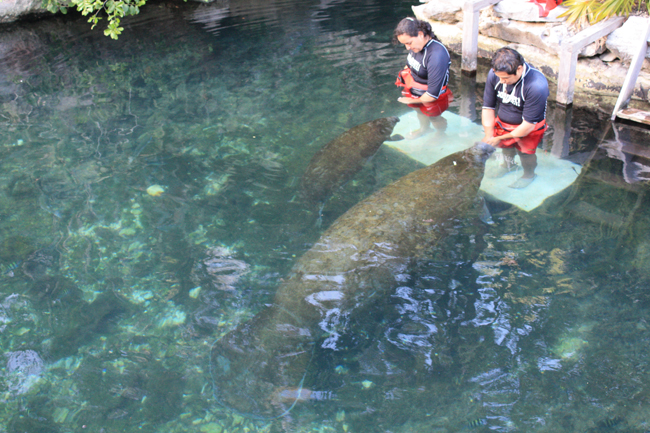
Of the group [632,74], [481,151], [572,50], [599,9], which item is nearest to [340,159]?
[481,151]

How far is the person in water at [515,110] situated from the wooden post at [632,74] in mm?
1853

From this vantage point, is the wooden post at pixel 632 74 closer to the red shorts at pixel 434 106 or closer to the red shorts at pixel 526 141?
the red shorts at pixel 526 141

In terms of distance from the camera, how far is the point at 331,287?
4125mm

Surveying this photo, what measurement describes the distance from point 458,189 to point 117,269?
155 inches

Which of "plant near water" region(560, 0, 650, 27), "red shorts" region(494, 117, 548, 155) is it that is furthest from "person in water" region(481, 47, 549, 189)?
"plant near water" region(560, 0, 650, 27)

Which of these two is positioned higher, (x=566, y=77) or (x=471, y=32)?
(x=471, y=32)

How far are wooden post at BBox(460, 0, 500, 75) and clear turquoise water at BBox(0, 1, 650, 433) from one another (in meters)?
2.06

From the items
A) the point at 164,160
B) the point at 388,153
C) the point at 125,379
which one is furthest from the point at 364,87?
the point at 125,379

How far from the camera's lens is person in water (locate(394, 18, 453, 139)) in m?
6.80

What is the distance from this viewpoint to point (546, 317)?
13.5 feet

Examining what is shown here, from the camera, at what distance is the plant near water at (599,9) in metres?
7.21

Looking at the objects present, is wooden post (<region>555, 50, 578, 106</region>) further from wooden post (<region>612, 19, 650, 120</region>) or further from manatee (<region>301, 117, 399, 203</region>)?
manatee (<region>301, 117, 399, 203</region>)

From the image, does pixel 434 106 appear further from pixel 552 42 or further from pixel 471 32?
pixel 552 42

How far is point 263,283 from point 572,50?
6074 millimetres
